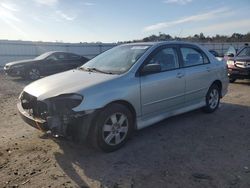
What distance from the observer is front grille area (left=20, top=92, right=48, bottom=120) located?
15.1 ft

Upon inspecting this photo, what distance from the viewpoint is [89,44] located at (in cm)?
2553

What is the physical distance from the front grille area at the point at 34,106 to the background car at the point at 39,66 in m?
10.6

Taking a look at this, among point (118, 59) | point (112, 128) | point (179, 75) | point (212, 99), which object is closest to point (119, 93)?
point (112, 128)

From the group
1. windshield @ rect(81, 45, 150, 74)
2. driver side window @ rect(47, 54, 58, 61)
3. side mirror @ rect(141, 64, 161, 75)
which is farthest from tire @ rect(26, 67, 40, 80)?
side mirror @ rect(141, 64, 161, 75)

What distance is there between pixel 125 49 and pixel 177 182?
120 inches

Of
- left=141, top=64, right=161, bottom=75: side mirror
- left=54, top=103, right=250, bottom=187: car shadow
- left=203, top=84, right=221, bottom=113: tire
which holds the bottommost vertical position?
left=54, top=103, right=250, bottom=187: car shadow

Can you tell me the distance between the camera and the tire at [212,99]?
7094mm

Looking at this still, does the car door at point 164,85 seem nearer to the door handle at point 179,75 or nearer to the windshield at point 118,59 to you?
the door handle at point 179,75

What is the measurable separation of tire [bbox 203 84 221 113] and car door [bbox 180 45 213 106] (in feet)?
0.75

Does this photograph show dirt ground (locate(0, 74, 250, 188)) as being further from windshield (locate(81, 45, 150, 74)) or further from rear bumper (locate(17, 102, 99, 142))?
windshield (locate(81, 45, 150, 74))

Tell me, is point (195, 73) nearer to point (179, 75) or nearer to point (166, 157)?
point (179, 75)

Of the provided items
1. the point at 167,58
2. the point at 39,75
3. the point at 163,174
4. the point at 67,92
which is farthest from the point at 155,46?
the point at 39,75

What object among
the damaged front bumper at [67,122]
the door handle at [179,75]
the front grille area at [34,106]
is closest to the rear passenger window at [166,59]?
the door handle at [179,75]

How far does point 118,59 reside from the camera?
575 centimetres
